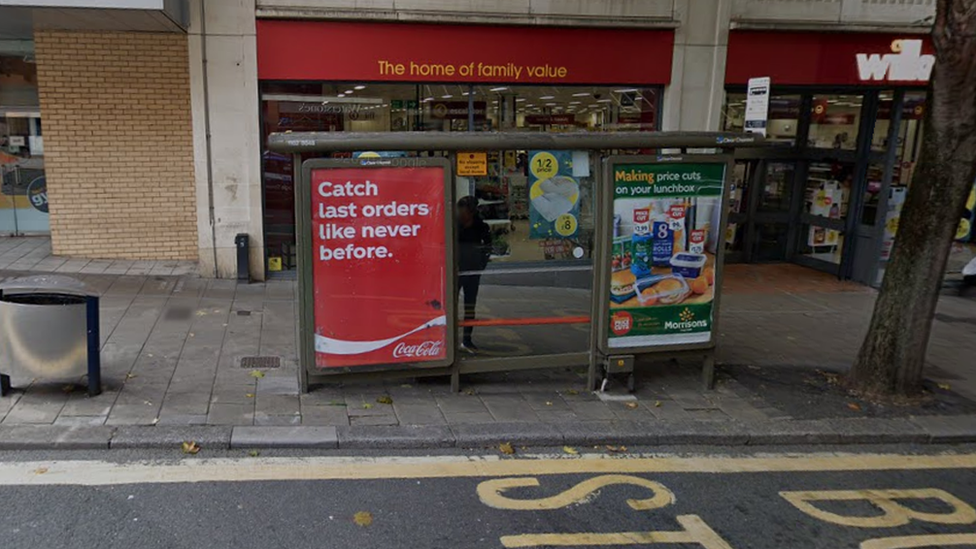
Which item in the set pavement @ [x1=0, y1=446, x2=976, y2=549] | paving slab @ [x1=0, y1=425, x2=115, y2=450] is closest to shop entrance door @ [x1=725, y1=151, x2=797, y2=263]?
pavement @ [x1=0, y1=446, x2=976, y2=549]

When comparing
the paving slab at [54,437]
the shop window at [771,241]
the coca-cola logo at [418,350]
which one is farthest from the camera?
the shop window at [771,241]

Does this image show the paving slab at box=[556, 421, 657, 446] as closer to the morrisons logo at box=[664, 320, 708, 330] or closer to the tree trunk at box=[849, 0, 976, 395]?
the morrisons logo at box=[664, 320, 708, 330]

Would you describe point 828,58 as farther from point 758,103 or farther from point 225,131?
point 225,131

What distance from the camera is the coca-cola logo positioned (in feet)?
18.4

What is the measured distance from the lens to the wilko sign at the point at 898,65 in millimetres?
10312

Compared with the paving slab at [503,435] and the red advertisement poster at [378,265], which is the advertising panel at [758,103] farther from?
the paving slab at [503,435]

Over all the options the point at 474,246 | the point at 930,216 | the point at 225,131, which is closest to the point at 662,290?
the point at 474,246

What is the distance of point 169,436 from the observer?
15.6 ft

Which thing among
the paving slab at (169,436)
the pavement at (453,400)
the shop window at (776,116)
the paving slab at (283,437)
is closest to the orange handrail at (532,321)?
the pavement at (453,400)

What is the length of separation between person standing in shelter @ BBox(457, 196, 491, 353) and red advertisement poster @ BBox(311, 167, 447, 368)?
573mm

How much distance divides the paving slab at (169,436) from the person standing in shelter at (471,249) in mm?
2272

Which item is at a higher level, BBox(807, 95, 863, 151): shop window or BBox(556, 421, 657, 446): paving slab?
BBox(807, 95, 863, 151): shop window

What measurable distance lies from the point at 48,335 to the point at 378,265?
2.41m

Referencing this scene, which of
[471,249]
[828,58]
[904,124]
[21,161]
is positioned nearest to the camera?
[471,249]
